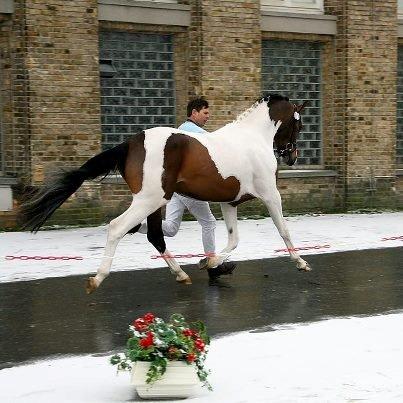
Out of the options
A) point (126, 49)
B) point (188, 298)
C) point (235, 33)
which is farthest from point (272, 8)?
point (188, 298)

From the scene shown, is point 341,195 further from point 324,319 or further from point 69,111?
point 324,319

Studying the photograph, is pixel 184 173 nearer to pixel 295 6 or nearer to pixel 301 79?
pixel 301 79

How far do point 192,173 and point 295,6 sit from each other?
9.89 m

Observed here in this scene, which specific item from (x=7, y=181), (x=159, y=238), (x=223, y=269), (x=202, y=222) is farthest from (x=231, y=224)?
(x=7, y=181)

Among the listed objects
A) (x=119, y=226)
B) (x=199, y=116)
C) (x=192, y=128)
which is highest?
(x=199, y=116)

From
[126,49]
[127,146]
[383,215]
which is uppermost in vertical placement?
[126,49]

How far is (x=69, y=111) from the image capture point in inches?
639

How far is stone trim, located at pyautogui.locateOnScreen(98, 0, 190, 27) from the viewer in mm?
16719

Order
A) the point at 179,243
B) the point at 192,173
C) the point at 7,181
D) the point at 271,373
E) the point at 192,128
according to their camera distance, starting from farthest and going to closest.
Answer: the point at 7,181 → the point at 179,243 → the point at 192,128 → the point at 192,173 → the point at 271,373

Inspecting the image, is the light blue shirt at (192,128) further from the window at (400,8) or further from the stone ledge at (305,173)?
the window at (400,8)

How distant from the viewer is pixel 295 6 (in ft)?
63.3

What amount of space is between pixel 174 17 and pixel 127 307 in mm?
9199

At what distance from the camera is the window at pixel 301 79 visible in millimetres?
19016

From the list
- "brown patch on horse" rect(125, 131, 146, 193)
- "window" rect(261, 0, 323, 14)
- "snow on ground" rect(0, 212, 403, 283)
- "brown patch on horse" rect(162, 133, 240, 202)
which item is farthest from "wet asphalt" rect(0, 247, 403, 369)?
"window" rect(261, 0, 323, 14)
